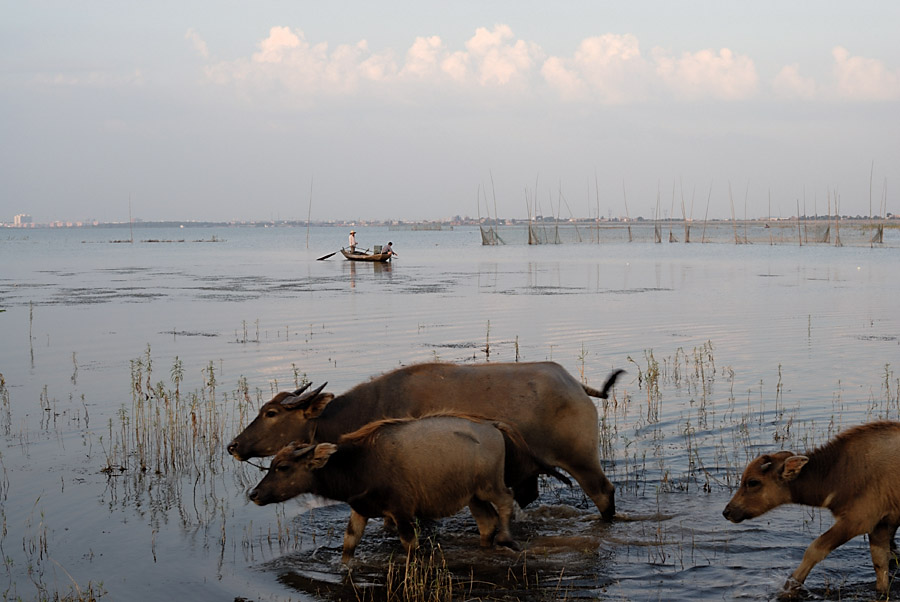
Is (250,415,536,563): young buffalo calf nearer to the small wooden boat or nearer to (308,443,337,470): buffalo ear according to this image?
(308,443,337,470): buffalo ear

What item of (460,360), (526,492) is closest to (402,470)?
(526,492)

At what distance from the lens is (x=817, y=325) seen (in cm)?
2150

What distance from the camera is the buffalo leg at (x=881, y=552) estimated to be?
6270 mm

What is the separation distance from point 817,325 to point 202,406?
14820 mm

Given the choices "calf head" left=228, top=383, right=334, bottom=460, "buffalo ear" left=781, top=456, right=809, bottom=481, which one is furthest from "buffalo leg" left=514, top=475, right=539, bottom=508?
"buffalo ear" left=781, top=456, right=809, bottom=481

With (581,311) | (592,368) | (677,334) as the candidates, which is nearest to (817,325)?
(677,334)

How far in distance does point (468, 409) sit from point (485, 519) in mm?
928

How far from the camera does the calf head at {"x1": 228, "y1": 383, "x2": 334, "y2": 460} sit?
7.70 m

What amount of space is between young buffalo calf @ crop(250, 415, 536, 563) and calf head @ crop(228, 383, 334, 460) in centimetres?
72

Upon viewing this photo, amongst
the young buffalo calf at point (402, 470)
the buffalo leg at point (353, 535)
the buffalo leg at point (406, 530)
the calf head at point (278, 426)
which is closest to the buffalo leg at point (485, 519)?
the young buffalo calf at point (402, 470)

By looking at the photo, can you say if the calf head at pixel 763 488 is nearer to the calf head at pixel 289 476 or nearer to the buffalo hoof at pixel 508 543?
the buffalo hoof at pixel 508 543

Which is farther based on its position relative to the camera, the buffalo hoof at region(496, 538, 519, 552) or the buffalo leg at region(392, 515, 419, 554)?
the buffalo hoof at region(496, 538, 519, 552)

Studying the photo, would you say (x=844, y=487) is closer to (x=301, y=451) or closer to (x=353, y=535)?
(x=353, y=535)

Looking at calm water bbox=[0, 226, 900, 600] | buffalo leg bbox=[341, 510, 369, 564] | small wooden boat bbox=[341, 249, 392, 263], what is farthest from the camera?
small wooden boat bbox=[341, 249, 392, 263]
